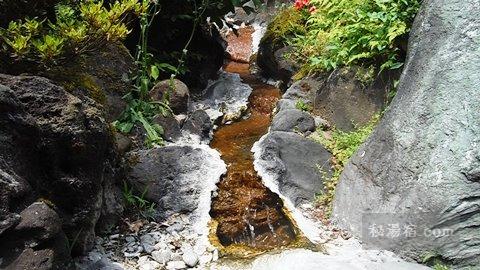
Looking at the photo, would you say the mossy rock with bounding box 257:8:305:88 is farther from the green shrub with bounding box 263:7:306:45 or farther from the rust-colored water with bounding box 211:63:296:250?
the rust-colored water with bounding box 211:63:296:250

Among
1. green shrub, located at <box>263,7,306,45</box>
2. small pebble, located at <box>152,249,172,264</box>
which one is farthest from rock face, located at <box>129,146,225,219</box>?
green shrub, located at <box>263,7,306,45</box>

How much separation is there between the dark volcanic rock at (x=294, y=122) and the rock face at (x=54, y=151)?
3.21 meters

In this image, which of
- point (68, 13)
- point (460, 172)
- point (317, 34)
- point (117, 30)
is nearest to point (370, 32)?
point (317, 34)

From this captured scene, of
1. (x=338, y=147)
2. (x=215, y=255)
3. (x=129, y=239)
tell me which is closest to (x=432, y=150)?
(x=338, y=147)

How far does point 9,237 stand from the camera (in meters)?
3.12

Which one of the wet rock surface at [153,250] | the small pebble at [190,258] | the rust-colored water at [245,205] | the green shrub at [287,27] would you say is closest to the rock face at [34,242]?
the wet rock surface at [153,250]

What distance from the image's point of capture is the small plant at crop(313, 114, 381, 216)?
5.46 metres

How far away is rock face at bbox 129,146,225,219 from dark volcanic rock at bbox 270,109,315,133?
1.23 meters

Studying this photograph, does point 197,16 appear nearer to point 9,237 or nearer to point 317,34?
point 317,34

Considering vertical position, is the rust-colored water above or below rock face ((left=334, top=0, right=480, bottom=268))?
below

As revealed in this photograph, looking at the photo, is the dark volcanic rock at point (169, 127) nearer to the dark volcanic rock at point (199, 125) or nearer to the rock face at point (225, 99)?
the dark volcanic rock at point (199, 125)

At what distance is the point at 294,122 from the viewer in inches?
264

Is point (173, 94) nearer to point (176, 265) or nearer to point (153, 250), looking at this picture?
point (153, 250)

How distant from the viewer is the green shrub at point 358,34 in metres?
6.09
